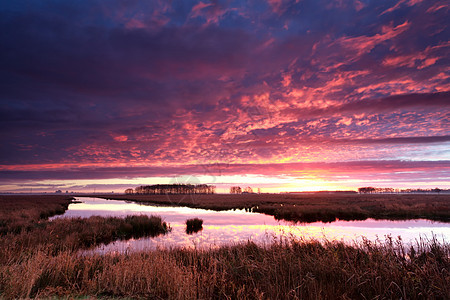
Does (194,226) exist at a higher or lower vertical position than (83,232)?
lower

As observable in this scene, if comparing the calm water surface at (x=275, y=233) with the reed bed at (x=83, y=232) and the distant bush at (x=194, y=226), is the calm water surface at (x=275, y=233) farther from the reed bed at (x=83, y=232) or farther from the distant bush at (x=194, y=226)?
the reed bed at (x=83, y=232)

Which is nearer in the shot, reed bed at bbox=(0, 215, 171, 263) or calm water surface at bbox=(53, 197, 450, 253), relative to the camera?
reed bed at bbox=(0, 215, 171, 263)

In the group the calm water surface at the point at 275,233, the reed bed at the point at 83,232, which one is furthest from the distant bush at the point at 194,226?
the reed bed at the point at 83,232

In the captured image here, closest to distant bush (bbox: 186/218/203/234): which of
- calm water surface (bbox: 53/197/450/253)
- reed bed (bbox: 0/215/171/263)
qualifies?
calm water surface (bbox: 53/197/450/253)

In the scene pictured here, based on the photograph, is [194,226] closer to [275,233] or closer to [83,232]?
[83,232]

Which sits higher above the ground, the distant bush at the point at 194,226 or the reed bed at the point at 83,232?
the reed bed at the point at 83,232

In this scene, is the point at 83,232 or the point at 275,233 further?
the point at 83,232

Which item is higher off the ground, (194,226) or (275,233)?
(275,233)

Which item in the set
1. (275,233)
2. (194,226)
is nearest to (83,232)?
(194,226)

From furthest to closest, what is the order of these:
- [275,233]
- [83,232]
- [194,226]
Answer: [194,226], [83,232], [275,233]

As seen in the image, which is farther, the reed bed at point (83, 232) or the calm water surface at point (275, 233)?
the calm water surface at point (275, 233)

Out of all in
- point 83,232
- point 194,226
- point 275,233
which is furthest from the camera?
point 194,226

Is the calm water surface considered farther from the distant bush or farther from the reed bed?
the reed bed

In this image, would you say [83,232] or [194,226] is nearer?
[83,232]
